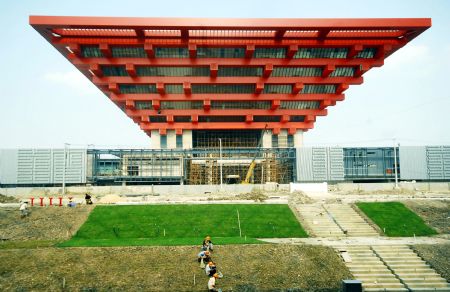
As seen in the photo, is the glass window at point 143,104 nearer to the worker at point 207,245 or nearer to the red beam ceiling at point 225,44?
the red beam ceiling at point 225,44

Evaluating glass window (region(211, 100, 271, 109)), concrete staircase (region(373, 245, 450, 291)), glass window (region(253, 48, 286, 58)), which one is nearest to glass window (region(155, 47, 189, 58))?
glass window (region(211, 100, 271, 109))

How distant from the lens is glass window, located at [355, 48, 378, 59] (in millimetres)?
61656

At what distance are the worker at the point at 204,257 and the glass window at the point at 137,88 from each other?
1741 inches

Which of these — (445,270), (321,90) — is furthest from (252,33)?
(445,270)

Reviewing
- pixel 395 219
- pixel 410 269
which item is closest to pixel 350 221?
pixel 395 219

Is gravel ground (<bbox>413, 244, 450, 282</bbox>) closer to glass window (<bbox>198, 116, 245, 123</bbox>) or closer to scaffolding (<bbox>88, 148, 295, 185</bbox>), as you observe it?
scaffolding (<bbox>88, 148, 295, 185</bbox>)

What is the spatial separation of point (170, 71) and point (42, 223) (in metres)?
35.1

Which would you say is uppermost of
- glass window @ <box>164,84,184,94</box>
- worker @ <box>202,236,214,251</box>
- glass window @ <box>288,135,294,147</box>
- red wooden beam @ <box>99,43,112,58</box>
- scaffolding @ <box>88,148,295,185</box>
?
red wooden beam @ <box>99,43,112,58</box>

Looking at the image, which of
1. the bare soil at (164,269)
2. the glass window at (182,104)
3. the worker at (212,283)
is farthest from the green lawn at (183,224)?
the glass window at (182,104)

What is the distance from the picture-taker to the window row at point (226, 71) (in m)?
61.4

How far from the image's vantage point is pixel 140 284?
71.1 ft

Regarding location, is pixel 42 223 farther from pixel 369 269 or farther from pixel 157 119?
pixel 157 119

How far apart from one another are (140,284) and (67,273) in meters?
4.71

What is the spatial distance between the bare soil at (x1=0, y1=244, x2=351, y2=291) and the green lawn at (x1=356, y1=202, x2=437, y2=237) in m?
10.4
